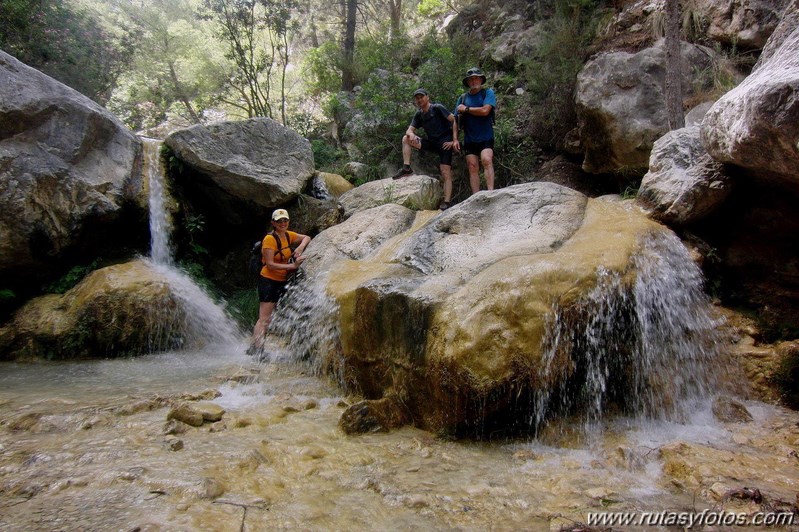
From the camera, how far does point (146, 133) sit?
660 inches

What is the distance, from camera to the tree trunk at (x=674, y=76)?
6574 mm

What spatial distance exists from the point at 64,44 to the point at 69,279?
8.49 m

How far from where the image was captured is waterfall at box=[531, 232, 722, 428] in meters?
3.70

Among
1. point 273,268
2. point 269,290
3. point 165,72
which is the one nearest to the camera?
point 273,268

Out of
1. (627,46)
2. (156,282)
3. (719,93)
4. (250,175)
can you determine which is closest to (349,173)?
→ (250,175)

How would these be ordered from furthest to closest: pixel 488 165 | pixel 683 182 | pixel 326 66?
pixel 326 66 < pixel 488 165 < pixel 683 182

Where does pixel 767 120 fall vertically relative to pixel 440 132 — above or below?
below

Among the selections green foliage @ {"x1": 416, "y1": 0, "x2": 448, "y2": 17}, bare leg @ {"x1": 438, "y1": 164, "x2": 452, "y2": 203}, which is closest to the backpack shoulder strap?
bare leg @ {"x1": 438, "y1": 164, "x2": 452, "y2": 203}

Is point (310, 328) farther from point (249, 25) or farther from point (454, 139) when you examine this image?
point (249, 25)

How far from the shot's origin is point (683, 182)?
5098mm

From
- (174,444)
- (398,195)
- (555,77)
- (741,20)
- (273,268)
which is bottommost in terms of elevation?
(174,444)

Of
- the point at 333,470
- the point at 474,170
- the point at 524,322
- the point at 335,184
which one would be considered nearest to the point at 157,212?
the point at 335,184

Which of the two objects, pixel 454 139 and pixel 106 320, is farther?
pixel 454 139

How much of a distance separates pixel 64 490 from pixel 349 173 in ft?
28.2
